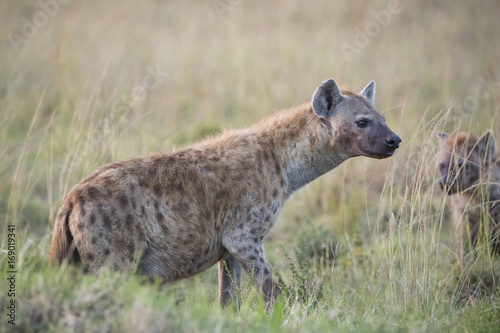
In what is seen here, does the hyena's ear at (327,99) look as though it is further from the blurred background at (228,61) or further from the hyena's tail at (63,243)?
the blurred background at (228,61)

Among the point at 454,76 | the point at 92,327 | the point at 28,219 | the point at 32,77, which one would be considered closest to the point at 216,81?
the point at 32,77

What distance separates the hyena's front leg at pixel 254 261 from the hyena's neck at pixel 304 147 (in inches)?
22.5

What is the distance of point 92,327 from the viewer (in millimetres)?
2660

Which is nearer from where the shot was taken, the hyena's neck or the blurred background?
the hyena's neck

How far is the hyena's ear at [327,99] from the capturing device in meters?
4.18

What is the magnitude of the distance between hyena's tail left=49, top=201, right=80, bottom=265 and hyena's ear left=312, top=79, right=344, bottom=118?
5.72 ft

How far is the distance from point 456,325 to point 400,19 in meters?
9.18

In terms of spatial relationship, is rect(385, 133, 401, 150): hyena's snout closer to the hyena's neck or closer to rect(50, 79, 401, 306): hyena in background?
rect(50, 79, 401, 306): hyena in background

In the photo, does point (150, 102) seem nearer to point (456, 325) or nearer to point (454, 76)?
point (454, 76)

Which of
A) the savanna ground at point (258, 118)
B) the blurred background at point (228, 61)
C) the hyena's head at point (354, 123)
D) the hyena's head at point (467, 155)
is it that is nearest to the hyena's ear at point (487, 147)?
the hyena's head at point (467, 155)

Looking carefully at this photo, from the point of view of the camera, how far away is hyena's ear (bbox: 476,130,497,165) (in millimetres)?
5337

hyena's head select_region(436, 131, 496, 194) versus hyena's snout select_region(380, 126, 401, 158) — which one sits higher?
hyena's snout select_region(380, 126, 401, 158)

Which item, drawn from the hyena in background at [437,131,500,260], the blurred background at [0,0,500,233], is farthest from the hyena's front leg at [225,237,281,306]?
the blurred background at [0,0,500,233]

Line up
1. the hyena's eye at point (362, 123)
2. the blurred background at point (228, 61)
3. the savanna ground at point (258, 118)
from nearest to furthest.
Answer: the savanna ground at point (258, 118), the hyena's eye at point (362, 123), the blurred background at point (228, 61)
